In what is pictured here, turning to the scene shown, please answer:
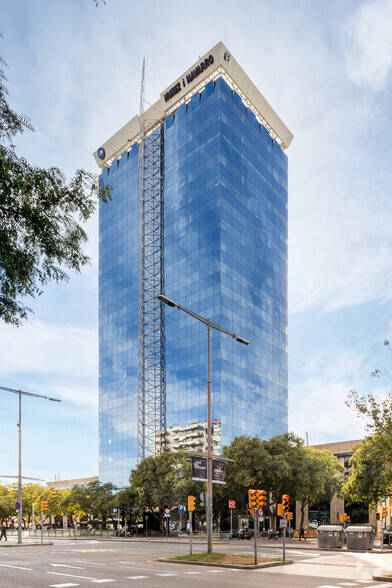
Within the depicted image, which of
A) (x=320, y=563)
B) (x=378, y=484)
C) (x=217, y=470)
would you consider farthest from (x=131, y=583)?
(x=378, y=484)

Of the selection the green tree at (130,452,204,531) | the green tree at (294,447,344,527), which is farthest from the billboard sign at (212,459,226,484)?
the green tree at (130,452,204,531)

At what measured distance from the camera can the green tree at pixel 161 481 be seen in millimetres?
68312

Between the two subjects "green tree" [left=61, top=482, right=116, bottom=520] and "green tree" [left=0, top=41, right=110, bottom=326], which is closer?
"green tree" [left=0, top=41, right=110, bottom=326]

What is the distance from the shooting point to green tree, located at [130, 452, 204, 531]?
68.3m

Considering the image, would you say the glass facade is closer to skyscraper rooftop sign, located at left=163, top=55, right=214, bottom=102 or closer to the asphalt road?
skyscraper rooftop sign, located at left=163, top=55, right=214, bottom=102

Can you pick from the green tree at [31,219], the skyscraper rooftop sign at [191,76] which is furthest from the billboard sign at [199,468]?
the skyscraper rooftop sign at [191,76]

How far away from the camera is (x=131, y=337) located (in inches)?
4658

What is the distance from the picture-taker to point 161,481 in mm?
71938

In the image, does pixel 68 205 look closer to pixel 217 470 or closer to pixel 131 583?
pixel 131 583

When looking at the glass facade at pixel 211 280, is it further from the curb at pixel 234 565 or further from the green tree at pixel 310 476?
the curb at pixel 234 565

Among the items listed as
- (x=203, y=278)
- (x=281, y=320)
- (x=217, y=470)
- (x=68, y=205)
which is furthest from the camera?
(x=281, y=320)

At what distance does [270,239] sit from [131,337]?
117 ft

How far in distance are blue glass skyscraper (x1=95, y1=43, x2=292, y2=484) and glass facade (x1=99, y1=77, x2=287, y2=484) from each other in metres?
0.24

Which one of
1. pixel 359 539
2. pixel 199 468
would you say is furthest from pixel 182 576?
pixel 359 539
